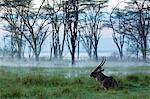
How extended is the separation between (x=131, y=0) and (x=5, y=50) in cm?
2681

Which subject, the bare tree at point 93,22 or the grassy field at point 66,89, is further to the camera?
the bare tree at point 93,22

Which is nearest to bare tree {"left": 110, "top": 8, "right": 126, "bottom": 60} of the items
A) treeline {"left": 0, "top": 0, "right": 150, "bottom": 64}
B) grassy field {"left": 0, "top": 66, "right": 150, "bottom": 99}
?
treeline {"left": 0, "top": 0, "right": 150, "bottom": 64}

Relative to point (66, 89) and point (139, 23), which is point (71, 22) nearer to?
point (139, 23)

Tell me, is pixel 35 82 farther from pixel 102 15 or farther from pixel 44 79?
pixel 102 15

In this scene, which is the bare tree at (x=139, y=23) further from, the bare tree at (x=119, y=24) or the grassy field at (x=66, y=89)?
the grassy field at (x=66, y=89)

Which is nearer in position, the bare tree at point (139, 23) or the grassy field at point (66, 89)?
the grassy field at point (66, 89)

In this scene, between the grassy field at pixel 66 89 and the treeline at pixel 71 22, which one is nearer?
the grassy field at pixel 66 89

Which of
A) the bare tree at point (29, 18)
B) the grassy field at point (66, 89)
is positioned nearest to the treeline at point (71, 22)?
the bare tree at point (29, 18)

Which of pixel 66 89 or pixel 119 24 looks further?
pixel 119 24

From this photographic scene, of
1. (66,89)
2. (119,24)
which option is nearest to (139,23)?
(119,24)

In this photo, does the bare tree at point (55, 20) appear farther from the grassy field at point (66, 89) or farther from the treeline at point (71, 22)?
the grassy field at point (66, 89)

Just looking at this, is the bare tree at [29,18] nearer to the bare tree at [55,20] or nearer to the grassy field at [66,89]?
the bare tree at [55,20]

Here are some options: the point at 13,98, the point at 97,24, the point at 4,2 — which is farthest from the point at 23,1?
the point at 13,98

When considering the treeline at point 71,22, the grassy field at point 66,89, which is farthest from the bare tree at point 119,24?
the grassy field at point 66,89
